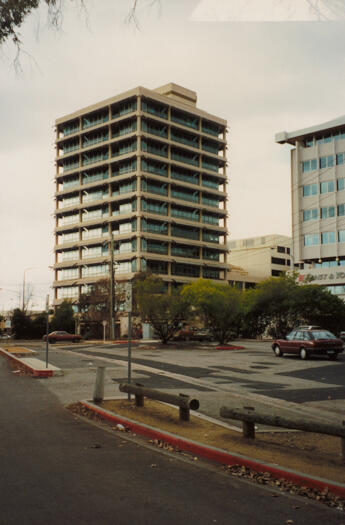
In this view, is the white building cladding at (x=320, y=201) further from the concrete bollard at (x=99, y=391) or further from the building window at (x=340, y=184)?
the concrete bollard at (x=99, y=391)

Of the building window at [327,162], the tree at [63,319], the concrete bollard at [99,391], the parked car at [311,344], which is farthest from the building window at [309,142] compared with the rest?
the concrete bollard at [99,391]

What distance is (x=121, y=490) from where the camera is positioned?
569cm

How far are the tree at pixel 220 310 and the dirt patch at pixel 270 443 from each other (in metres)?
28.3

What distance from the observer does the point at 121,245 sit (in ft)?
269

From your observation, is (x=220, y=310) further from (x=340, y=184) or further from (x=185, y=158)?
(x=185, y=158)

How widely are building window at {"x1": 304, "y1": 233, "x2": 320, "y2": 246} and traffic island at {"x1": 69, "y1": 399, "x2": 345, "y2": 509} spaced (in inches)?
2430

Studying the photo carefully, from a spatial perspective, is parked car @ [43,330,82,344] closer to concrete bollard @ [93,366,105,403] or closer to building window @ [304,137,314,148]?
building window @ [304,137,314,148]

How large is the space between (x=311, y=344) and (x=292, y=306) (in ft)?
74.2

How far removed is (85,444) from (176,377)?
10.4m

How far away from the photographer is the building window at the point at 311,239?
69500 millimetres

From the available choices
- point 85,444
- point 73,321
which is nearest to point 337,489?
point 85,444

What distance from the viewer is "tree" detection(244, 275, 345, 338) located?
A: 48156 millimetres

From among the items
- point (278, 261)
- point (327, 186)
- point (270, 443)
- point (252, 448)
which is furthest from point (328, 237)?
point (252, 448)

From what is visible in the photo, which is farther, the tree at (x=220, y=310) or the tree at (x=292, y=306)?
the tree at (x=292, y=306)
